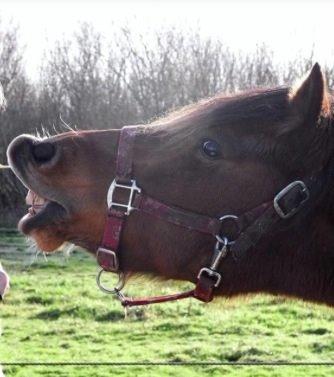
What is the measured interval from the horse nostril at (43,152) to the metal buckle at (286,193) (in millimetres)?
902

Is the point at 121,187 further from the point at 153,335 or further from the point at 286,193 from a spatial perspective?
the point at 153,335

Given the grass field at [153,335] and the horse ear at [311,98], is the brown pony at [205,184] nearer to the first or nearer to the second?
the horse ear at [311,98]

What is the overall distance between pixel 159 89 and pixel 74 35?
5.66 metres

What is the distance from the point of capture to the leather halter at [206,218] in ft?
8.78

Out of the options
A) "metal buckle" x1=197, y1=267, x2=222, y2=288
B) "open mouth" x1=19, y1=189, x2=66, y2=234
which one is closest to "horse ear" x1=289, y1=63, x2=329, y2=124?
"metal buckle" x1=197, y1=267, x2=222, y2=288

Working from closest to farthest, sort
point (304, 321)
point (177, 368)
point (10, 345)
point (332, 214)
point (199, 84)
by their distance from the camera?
1. point (332, 214)
2. point (177, 368)
3. point (10, 345)
4. point (304, 321)
5. point (199, 84)

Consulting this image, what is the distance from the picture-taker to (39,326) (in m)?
9.09

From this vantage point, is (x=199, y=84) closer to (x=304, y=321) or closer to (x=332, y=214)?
(x=304, y=321)

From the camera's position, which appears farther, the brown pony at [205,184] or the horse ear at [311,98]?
the brown pony at [205,184]

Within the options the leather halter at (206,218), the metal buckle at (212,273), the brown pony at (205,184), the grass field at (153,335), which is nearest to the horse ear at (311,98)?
the brown pony at (205,184)

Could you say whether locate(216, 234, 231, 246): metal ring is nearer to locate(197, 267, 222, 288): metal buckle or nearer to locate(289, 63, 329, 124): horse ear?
locate(197, 267, 222, 288): metal buckle

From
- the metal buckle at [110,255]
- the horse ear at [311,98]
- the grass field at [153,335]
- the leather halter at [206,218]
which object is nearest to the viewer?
the horse ear at [311,98]

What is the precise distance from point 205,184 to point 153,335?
5.99m

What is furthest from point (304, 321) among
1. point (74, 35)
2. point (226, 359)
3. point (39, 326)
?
point (74, 35)
